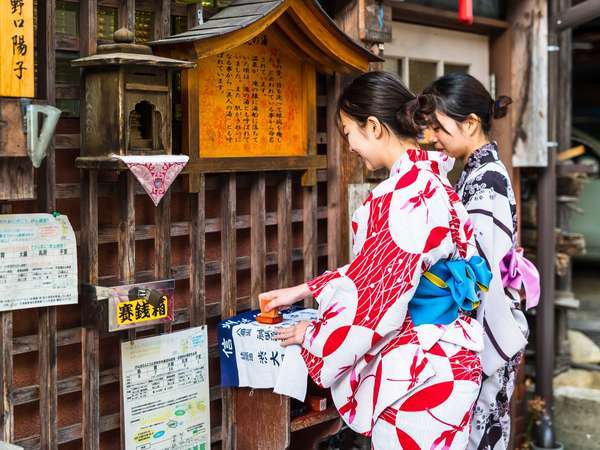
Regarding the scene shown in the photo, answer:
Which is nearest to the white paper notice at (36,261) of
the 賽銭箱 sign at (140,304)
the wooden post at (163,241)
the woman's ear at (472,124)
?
the 賽銭箱 sign at (140,304)

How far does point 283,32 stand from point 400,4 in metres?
1.53

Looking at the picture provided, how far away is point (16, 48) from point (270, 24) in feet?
4.83

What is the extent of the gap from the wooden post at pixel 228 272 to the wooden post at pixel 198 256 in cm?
14

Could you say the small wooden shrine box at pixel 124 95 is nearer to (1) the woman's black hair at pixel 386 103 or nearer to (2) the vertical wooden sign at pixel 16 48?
(2) the vertical wooden sign at pixel 16 48

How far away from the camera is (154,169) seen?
3.51 meters

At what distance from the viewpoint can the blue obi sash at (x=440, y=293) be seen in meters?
3.62

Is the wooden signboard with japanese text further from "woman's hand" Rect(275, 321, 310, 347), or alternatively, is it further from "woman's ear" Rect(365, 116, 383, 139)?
"woman's hand" Rect(275, 321, 310, 347)

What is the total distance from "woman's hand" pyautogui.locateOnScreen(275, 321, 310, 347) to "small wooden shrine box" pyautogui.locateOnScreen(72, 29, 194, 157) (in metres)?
1.01

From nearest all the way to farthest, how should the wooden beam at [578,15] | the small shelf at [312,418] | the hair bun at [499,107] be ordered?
the small shelf at [312,418]
the hair bun at [499,107]
the wooden beam at [578,15]

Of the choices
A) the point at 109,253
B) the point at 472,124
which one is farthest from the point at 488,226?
the point at 109,253

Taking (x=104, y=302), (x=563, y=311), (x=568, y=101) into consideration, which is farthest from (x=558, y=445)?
(x=104, y=302)

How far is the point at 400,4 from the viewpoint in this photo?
560 cm

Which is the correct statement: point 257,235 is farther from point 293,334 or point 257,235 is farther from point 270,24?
point 270,24

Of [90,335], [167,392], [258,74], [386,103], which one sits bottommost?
[167,392]
